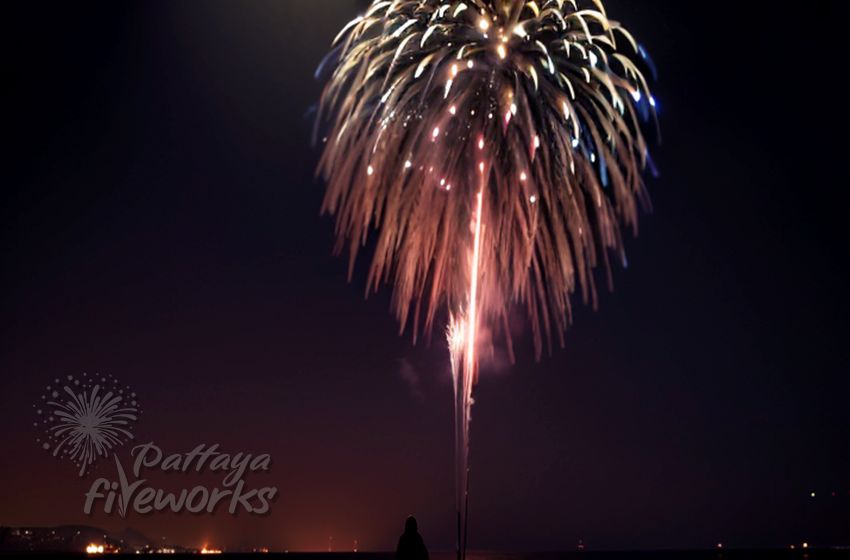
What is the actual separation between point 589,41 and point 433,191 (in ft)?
13.5

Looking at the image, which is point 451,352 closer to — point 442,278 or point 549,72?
point 442,278

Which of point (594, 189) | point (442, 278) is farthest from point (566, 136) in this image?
point (442, 278)

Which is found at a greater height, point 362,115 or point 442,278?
point 362,115

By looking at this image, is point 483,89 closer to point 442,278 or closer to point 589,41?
point 589,41

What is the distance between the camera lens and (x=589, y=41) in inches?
626

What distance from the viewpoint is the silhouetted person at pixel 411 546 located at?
1203 centimetres

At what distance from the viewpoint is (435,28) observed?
15852 mm

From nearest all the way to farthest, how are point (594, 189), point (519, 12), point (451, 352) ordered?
point (519, 12) < point (594, 189) < point (451, 352)

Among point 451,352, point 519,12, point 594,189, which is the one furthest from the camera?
point 451,352

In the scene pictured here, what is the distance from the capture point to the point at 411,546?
39.7 ft

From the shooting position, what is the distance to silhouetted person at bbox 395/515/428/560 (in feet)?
39.5

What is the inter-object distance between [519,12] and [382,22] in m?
2.82

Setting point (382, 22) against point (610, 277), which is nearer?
point (610, 277)

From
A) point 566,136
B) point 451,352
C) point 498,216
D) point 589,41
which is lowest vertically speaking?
point 451,352
